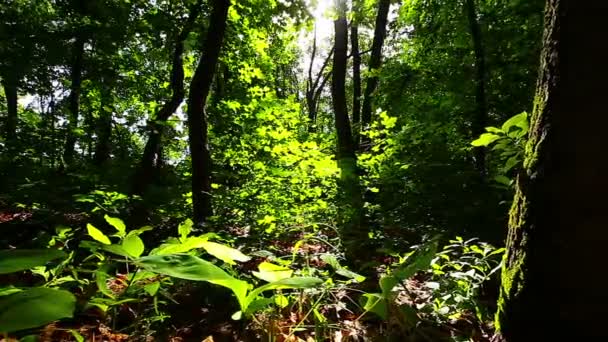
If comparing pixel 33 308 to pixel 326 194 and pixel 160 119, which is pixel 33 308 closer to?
pixel 326 194

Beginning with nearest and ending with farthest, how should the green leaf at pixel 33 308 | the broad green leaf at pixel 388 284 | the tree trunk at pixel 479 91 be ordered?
the green leaf at pixel 33 308 → the broad green leaf at pixel 388 284 → the tree trunk at pixel 479 91

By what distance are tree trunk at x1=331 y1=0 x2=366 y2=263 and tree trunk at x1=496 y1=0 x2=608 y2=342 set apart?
9.10 feet

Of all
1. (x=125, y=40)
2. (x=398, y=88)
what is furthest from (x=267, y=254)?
(x=125, y=40)

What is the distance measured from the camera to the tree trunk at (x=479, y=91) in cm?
538

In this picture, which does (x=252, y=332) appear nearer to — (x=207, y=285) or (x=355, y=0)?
(x=207, y=285)

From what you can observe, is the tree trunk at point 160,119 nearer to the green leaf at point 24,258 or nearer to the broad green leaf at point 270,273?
the broad green leaf at point 270,273

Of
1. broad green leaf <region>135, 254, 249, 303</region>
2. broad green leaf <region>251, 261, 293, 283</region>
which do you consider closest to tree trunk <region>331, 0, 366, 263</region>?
broad green leaf <region>251, 261, 293, 283</region>

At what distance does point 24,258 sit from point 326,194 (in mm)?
4787

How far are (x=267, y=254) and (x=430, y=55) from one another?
292 inches

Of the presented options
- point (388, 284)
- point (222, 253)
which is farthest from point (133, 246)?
point (388, 284)

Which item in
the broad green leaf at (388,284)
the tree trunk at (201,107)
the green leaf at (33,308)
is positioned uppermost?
the tree trunk at (201,107)

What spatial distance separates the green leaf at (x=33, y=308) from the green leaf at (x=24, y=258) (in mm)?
54

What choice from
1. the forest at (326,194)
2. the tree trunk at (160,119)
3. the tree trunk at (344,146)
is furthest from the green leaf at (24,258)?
the tree trunk at (160,119)

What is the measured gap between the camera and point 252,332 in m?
1.98
